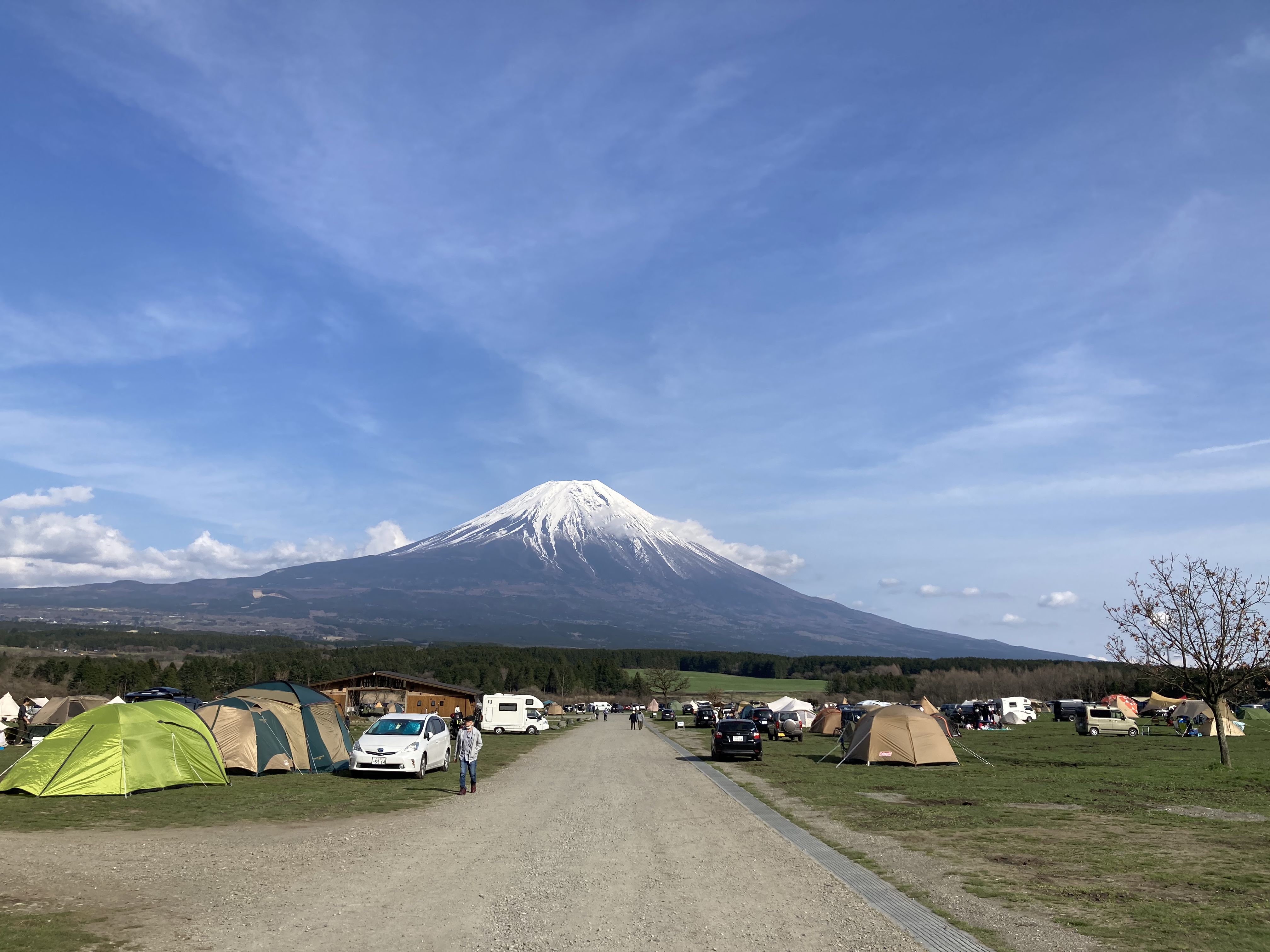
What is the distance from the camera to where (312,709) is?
69.0 feet

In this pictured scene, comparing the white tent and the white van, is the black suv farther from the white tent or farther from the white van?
the white tent

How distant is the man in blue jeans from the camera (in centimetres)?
1661

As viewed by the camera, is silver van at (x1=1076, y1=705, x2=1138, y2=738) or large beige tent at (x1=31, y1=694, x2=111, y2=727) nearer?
large beige tent at (x1=31, y1=694, x2=111, y2=727)

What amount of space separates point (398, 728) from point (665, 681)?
102 metres

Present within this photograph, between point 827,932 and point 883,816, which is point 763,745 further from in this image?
point 827,932

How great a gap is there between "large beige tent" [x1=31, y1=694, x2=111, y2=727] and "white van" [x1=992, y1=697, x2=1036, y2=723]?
4963 cm

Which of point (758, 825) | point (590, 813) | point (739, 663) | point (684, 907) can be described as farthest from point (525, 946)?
point (739, 663)

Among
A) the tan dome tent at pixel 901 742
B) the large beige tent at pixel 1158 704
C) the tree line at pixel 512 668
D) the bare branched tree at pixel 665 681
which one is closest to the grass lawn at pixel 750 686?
the bare branched tree at pixel 665 681

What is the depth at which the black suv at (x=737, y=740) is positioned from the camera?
26766 millimetres


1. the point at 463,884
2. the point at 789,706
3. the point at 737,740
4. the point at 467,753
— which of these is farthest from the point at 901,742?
the point at 789,706

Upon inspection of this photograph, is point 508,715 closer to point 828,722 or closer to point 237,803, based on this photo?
point 828,722

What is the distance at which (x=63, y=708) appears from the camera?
34562mm

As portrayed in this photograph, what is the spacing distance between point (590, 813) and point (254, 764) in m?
8.85

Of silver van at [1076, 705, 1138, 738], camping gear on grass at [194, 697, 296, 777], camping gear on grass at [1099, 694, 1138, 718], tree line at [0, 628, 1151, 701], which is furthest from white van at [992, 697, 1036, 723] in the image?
camping gear on grass at [194, 697, 296, 777]
